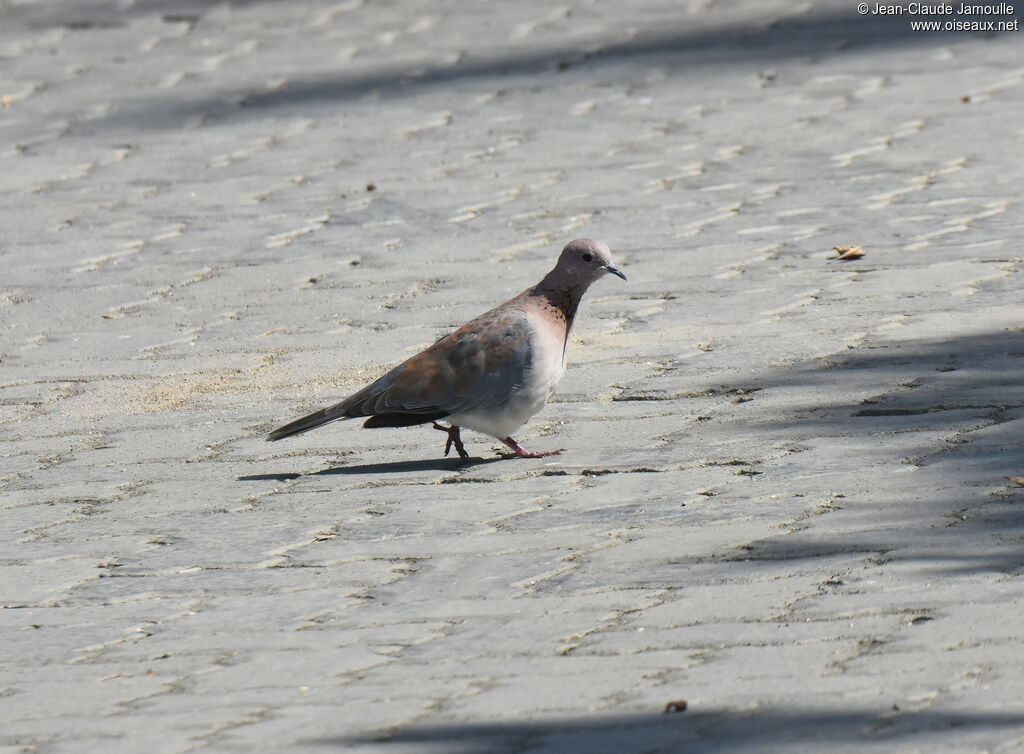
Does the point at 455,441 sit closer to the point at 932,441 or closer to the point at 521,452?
the point at 521,452

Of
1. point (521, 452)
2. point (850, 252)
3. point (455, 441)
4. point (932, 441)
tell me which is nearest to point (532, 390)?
point (521, 452)

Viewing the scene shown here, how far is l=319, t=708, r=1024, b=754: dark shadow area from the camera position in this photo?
288 centimetres

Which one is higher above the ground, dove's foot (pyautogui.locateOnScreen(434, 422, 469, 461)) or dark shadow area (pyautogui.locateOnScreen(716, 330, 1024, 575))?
dove's foot (pyautogui.locateOnScreen(434, 422, 469, 461))

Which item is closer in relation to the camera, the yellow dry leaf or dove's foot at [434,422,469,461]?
dove's foot at [434,422,469,461]

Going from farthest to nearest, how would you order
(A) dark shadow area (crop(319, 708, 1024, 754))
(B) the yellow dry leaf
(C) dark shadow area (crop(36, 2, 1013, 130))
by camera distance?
(C) dark shadow area (crop(36, 2, 1013, 130)), (B) the yellow dry leaf, (A) dark shadow area (crop(319, 708, 1024, 754))

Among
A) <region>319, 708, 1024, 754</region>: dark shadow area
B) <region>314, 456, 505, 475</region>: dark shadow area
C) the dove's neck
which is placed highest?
the dove's neck

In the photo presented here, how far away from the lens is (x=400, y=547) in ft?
13.9

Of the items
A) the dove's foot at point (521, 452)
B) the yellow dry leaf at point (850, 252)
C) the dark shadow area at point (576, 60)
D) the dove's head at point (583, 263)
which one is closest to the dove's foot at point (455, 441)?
→ the dove's foot at point (521, 452)

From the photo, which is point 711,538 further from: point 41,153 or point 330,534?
point 41,153

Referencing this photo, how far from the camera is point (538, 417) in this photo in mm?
5539

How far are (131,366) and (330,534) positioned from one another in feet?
6.97

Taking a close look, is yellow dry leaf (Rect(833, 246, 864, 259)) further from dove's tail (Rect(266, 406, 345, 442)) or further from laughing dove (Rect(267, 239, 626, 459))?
dove's tail (Rect(266, 406, 345, 442))

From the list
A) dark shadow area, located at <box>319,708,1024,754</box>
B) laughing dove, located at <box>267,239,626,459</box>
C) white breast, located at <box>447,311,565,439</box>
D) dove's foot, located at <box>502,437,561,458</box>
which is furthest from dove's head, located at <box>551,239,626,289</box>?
dark shadow area, located at <box>319,708,1024,754</box>

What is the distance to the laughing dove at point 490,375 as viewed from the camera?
4852mm
